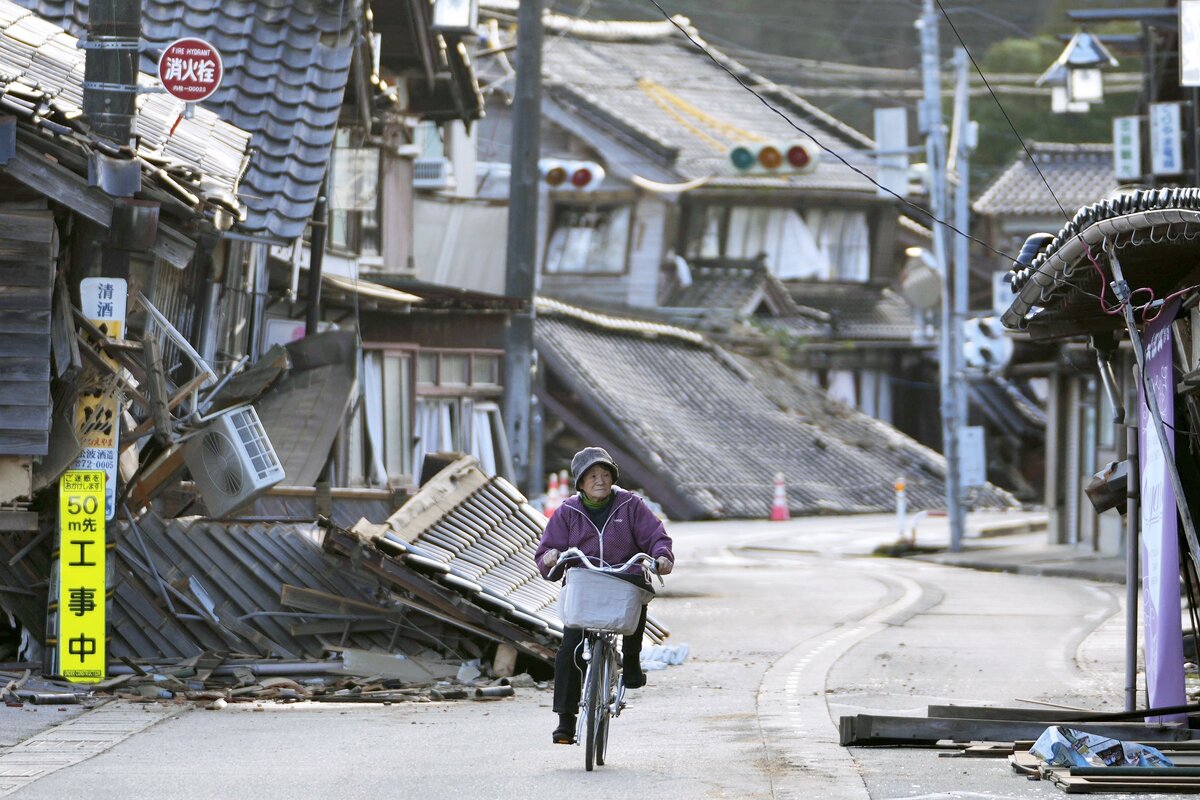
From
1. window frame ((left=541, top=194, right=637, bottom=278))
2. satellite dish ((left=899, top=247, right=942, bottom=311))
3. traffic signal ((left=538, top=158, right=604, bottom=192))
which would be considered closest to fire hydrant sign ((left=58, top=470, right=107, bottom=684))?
satellite dish ((left=899, top=247, right=942, bottom=311))

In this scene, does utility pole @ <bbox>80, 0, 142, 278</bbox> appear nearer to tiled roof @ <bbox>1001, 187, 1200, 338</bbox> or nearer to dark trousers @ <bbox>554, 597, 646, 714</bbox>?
dark trousers @ <bbox>554, 597, 646, 714</bbox>

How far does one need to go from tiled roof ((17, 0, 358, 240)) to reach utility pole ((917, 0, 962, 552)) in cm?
1468

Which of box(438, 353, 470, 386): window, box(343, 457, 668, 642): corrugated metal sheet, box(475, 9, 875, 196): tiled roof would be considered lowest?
box(343, 457, 668, 642): corrugated metal sheet

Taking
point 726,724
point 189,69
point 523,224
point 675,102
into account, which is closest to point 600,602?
point 726,724

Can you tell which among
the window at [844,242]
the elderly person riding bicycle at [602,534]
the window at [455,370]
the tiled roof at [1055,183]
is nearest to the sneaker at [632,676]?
the elderly person riding bicycle at [602,534]

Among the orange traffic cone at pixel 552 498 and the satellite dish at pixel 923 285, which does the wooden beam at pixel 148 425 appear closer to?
the orange traffic cone at pixel 552 498

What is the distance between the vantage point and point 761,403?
44.5 meters

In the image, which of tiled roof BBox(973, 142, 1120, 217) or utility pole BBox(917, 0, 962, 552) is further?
tiled roof BBox(973, 142, 1120, 217)

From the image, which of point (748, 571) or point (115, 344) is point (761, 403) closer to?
point (748, 571)

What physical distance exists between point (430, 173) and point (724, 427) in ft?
38.2

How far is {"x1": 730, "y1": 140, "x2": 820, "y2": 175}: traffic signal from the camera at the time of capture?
42312 millimetres

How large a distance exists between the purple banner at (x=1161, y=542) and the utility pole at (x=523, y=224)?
12.3 m

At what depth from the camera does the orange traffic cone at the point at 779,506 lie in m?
39.3

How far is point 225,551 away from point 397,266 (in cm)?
1443
